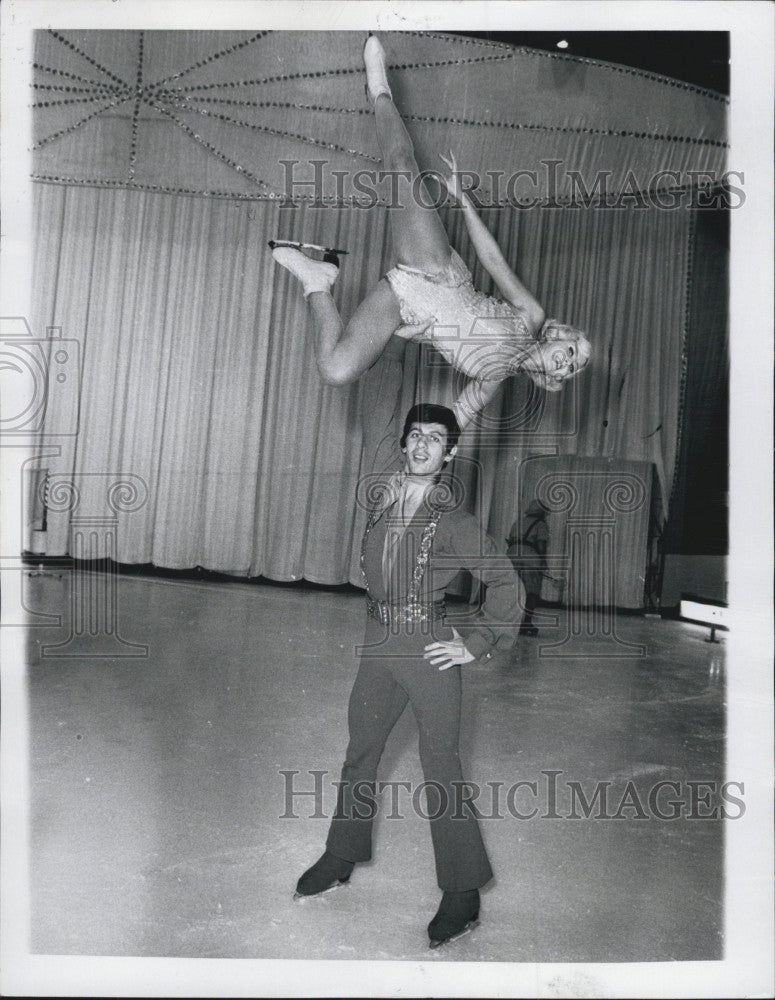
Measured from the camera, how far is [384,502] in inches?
81.6

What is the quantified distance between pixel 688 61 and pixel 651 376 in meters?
2.35

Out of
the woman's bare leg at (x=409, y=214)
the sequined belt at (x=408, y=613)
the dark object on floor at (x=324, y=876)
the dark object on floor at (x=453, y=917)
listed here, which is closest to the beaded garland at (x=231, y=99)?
the woman's bare leg at (x=409, y=214)

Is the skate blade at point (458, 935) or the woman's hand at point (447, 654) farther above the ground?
the woman's hand at point (447, 654)

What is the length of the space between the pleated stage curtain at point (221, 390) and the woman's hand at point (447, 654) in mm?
1818

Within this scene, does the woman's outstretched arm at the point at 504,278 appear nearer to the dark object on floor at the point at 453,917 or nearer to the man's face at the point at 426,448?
the man's face at the point at 426,448

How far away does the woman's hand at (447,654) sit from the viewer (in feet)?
6.35

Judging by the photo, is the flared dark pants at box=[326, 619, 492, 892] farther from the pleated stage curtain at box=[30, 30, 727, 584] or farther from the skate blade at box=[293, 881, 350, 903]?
the pleated stage curtain at box=[30, 30, 727, 584]

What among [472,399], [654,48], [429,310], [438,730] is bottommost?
[438,730]

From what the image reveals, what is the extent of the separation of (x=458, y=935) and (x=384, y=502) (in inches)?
44.3

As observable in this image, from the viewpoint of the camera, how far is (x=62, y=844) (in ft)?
7.32

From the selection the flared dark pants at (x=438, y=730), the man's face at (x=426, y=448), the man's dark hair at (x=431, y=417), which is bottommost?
the flared dark pants at (x=438, y=730)

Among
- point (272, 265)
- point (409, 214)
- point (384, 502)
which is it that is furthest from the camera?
point (272, 265)

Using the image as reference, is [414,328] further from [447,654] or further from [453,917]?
[453,917]

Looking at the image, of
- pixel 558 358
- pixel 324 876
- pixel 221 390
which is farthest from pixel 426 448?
pixel 221 390
